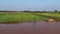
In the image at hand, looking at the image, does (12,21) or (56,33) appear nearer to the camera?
(56,33)

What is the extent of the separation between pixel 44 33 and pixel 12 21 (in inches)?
346

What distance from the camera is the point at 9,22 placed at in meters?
20.2

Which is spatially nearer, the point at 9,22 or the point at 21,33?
the point at 21,33

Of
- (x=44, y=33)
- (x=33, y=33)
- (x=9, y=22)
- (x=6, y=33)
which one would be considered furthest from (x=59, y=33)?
(x=9, y=22)

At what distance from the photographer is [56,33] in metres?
12.7

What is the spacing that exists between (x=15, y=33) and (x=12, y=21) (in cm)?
832

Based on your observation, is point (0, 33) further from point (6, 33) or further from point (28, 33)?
point (28, 33)

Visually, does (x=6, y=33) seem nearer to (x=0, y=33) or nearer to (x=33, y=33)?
(x=0, y=33)

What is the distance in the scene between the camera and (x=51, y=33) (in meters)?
12.6

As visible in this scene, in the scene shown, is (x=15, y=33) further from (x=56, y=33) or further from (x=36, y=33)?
(x=56, y=33)


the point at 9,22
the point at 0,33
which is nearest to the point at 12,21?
the point at 9,22

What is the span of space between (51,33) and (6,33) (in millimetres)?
3371

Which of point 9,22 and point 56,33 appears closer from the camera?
point 56,33

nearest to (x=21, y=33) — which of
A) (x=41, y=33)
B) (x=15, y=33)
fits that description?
(x=15, y=33)
